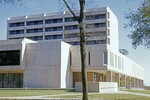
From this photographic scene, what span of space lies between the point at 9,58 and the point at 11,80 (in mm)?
5174

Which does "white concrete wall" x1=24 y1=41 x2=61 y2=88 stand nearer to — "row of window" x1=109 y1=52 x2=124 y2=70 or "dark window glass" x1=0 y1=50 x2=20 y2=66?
"dark window glass" x1=0 y1=50 x2=20 y2=66

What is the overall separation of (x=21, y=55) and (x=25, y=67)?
2541 mm

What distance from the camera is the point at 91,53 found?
215ft

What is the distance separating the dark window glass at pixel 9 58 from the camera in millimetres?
64375

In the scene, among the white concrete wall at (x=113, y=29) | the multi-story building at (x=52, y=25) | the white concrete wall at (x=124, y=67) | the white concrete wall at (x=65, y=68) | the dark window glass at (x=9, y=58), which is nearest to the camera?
the white concrete wall at (x=65, y=68)

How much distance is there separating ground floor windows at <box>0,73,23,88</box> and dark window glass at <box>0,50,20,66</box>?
3087 mm

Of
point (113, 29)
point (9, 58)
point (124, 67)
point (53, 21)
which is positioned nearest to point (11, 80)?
point (9, 58)

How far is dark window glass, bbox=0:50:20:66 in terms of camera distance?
2534 inches

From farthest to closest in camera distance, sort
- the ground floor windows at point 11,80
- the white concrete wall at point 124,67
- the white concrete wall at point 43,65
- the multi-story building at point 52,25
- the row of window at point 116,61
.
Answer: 1. the multi-story building at point 52,25
2. the white concrete wall at point 124,67
3. the row of window at point 116,61
4. the ground floor windows at point 11,80
5. the white concrete wall at point 43,65

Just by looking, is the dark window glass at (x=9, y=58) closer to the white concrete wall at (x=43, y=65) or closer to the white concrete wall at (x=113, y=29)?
the white concrete wall at (x=43, y=65)

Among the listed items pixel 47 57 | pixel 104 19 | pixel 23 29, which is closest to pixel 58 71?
pixel 47 57

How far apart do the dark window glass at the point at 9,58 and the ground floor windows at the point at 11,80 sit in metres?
3.09

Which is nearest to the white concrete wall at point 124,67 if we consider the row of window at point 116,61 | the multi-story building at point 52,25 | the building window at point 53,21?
the row of window at point 116,61

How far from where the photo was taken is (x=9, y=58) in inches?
2574
